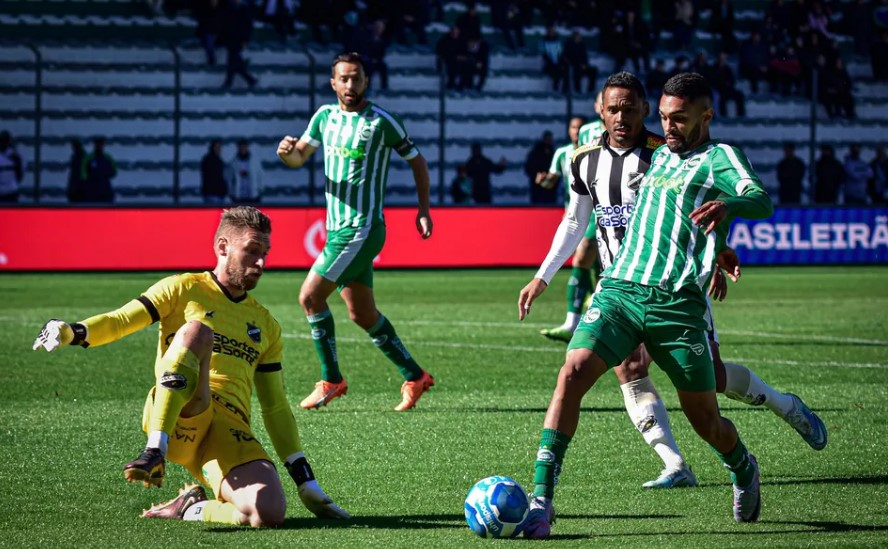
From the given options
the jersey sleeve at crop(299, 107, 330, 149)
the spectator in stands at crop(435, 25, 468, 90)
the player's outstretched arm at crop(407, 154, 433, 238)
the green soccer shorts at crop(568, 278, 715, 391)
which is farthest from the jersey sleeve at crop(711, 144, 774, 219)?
the spectator in stands at crop(435, 25, 468, 90)

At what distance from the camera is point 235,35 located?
2650 cm

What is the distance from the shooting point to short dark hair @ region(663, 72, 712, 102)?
5754mm

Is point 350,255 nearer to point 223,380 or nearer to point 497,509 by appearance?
point 223,380

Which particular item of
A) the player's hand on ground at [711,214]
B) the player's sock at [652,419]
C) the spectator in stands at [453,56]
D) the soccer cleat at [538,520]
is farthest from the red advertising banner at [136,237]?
the player's hand on ground at [711,214]

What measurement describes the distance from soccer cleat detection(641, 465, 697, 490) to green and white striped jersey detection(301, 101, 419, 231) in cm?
345

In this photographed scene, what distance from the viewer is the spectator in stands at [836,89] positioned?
29.8 m

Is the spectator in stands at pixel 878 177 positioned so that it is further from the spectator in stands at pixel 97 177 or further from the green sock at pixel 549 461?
the green sock at pixel 549 461

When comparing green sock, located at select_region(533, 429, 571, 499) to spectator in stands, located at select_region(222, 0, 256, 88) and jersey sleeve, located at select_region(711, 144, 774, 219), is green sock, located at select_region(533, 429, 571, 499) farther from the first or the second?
spectator in stands, located at select_region(222, 0, 256, 88)

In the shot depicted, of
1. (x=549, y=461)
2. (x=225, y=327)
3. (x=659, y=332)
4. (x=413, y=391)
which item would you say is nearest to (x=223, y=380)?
(x=225, y=327)

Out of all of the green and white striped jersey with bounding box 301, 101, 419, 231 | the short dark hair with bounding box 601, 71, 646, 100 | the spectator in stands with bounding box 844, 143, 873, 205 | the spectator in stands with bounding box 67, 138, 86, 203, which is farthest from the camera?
the spectator in stands with bounding box 844, 143, 873, 205

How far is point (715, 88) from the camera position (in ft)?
97.6

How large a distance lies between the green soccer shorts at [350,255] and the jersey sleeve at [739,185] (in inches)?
160

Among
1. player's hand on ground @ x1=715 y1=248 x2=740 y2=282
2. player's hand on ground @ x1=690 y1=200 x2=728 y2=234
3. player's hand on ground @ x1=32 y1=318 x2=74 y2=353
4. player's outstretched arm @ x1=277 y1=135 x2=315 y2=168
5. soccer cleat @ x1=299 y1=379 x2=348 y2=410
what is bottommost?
soccer cleat @ x1=299 y1=379 x2=348 y2=410

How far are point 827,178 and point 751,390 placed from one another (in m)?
20.9
